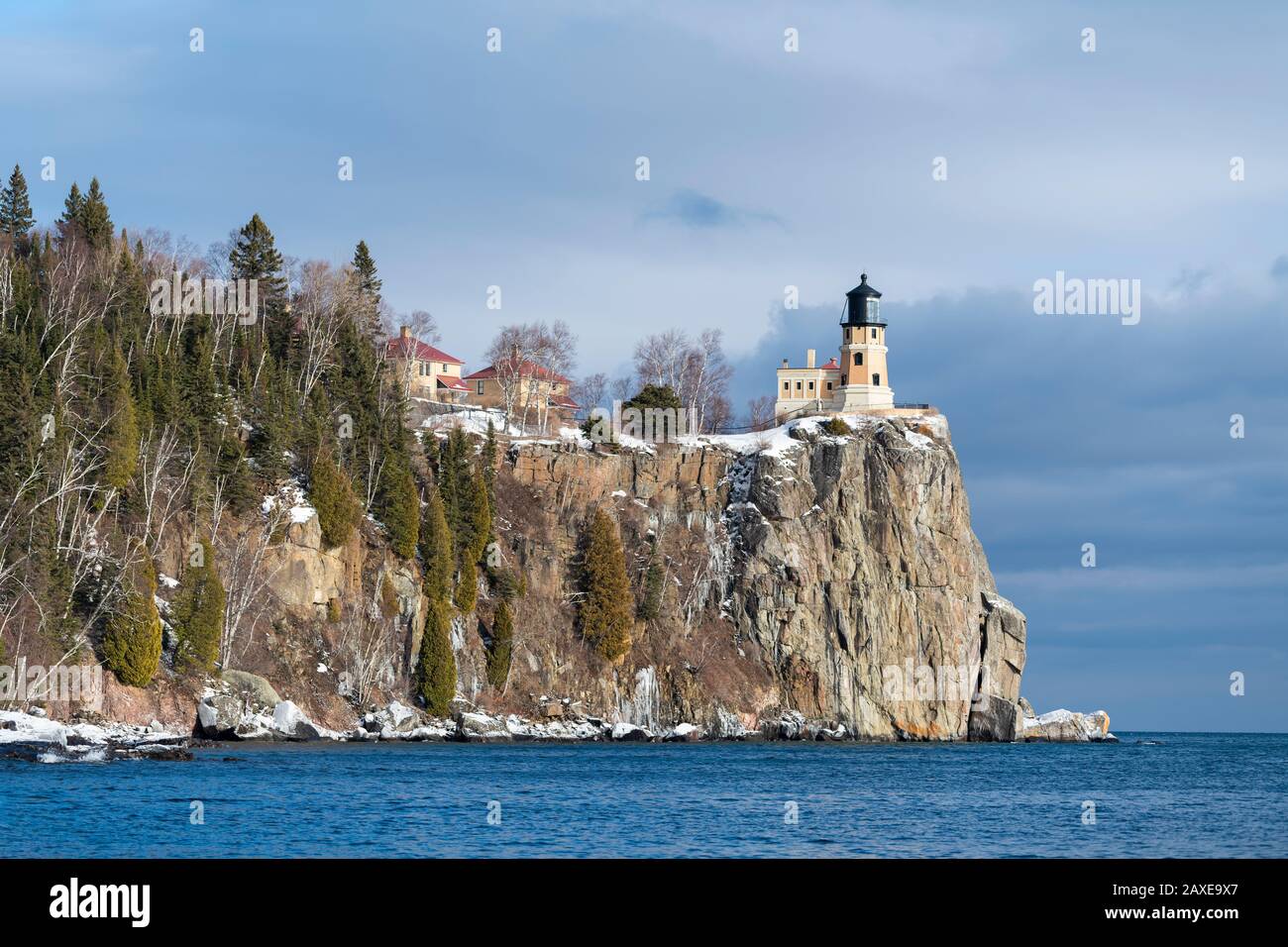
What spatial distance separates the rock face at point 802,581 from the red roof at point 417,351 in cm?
1917

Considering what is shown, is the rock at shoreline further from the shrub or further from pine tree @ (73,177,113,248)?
pine tree @ (73,177,113,248)

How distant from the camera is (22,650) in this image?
63406 mm

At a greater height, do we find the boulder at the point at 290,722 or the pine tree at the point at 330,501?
the pine tree at the point at 330,501

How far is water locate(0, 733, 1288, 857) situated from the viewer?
34.9 meters

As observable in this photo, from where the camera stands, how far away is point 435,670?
8662cm

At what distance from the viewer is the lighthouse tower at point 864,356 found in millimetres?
123188

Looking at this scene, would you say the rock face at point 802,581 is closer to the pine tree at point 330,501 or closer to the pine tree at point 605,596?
the pine tree at point 605,596

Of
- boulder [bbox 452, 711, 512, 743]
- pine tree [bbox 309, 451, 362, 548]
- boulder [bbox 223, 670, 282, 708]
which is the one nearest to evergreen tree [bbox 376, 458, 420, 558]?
pine tree [bbox 309, 451, 362, 548]

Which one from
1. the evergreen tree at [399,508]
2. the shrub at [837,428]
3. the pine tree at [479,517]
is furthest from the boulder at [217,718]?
the shrub at [837,428]

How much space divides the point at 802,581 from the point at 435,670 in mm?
32265
